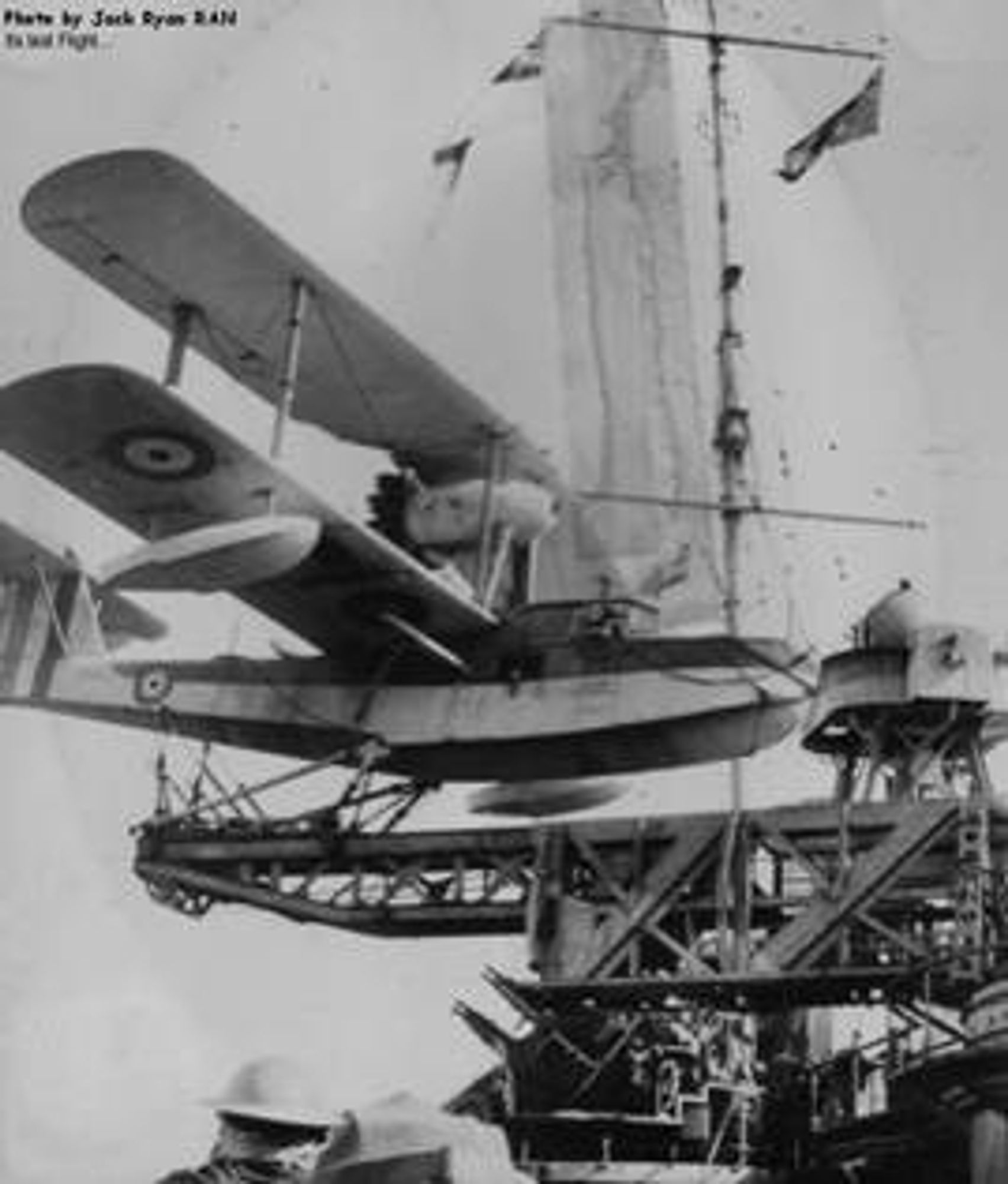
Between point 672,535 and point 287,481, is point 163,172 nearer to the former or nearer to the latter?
point 287,481

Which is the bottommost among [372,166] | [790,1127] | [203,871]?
[790,1127]

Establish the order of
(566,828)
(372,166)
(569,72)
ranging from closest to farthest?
(566,828), (372,166), (569,72)

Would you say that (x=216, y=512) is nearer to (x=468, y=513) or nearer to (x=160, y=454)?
(x=160, y=454)

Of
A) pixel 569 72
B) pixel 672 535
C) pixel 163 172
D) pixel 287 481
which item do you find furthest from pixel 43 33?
pixel 569 72

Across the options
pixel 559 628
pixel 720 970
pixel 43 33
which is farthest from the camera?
pixel 559 628

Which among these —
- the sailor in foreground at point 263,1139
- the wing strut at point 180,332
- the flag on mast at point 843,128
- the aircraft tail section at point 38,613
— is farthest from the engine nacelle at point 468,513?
the sailor in foreground at point 263,1139

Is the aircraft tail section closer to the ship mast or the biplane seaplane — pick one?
the biplane seaplane

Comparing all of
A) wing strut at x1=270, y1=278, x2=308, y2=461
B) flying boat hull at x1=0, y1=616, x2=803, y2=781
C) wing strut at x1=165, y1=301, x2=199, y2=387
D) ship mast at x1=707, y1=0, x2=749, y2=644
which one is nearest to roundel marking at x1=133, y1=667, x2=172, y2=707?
flying boat hull at x1=0, y1=616, x2=803, y2=781
